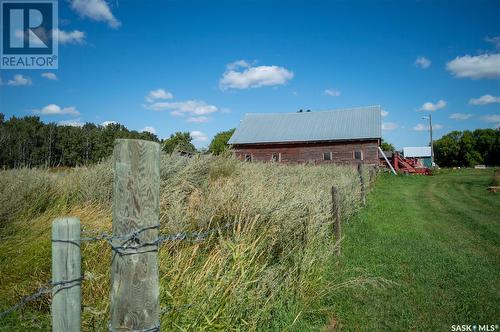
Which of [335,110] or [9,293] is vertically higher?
[335,110]

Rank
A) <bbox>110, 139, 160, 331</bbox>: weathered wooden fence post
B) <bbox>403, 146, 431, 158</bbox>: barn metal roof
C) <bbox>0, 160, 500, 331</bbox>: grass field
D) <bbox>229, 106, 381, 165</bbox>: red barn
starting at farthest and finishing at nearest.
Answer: <bbox>403, 146, 431, 158</bbox>: barn metal roof → <bbox>229, 106, 381, 165</bbox>: red barn → <bbox>0, 160, 500, 331</bbox>: grass field → <bbox>110, 139, 160, 331</bbox>: weathered wooden fence post

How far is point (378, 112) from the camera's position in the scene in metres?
35.8

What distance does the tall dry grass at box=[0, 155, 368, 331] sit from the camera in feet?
9.95

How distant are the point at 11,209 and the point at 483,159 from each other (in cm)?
10389

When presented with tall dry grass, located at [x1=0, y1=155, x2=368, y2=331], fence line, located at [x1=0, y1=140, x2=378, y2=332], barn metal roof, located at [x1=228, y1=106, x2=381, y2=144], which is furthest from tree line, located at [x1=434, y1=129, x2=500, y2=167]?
fence line, located at [x1=0, y1=140, x2=378, y2=332]

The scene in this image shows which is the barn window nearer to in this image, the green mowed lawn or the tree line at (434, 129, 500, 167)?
the green mowed lawn

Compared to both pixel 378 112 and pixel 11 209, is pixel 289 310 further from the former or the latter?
pixel 378 112

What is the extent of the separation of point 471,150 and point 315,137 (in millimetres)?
74577

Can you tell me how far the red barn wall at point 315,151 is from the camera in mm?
33062

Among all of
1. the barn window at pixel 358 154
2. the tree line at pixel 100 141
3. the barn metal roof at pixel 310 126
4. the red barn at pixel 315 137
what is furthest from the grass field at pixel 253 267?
the tree line at pixel 100 141

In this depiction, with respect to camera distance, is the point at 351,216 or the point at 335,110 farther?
the point at 335,110

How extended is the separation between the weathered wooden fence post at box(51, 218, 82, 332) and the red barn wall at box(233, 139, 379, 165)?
31069mm

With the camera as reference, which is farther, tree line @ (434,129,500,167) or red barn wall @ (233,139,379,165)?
tree line @ (434,129,500,167)

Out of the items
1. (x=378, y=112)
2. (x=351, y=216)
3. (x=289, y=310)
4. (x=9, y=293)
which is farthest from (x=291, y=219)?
(x=378, y=112)
